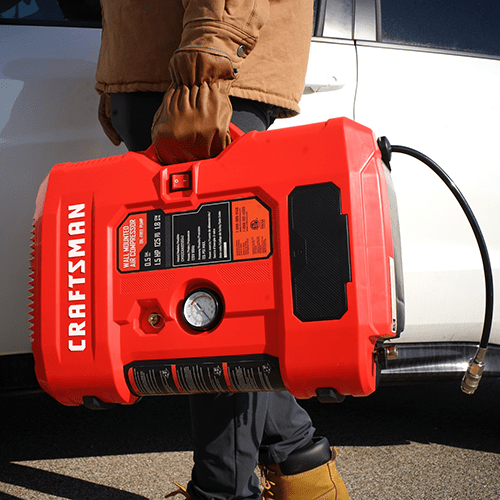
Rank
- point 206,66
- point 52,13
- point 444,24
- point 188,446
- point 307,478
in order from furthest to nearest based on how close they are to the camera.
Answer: point 188,446 < point 444,24 < point 52,13 < point 307,478 < point 206,66

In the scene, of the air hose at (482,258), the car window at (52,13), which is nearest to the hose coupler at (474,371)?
the air hose at (482,258)

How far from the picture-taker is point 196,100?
0.89 metres

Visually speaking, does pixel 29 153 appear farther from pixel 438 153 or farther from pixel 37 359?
pixel 438 153

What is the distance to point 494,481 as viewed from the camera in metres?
1.39

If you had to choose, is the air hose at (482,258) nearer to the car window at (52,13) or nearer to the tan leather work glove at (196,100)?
the tan leather work glove at (196,100)

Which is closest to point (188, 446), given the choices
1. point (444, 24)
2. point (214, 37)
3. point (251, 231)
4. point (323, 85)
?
point (251, 231)

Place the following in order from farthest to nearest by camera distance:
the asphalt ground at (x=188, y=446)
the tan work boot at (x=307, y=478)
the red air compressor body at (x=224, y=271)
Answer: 1. the asphalt ground at (x=188, y=446)
2. the tan work boot at (x=307, y=478)
3. the red air compressor body at (x=224, y=271)

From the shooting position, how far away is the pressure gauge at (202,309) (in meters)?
0.91

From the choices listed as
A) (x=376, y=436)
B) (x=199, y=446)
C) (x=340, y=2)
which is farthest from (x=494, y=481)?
(x=340, y=2)

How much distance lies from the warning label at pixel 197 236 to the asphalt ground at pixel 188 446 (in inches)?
28.3

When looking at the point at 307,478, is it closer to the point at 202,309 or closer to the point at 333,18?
the point at 202,309

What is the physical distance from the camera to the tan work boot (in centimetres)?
113

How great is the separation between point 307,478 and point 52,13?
4.33ft

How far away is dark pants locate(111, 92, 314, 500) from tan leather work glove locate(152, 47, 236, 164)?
0.38ft
